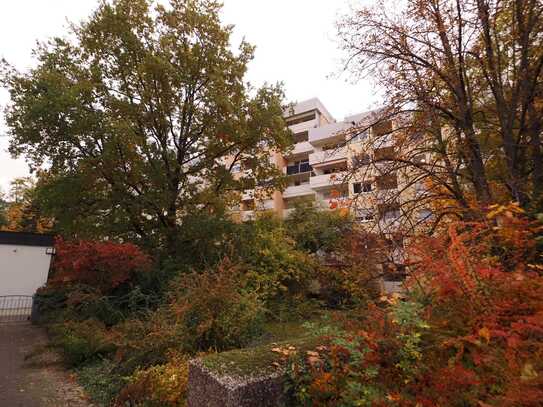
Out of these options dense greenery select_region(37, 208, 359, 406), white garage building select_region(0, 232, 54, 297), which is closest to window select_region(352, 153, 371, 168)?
dense greenery select_region(37, 208, 359, 406)

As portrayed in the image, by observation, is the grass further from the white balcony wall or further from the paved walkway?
the white balcony wall

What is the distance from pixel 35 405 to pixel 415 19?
397 inches

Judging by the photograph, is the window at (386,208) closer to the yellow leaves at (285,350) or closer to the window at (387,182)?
the window at (387,182)

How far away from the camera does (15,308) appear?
1422cm

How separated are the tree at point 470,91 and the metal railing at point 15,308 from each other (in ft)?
52.5

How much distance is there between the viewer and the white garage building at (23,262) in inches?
628

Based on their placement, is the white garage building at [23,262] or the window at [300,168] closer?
the white garage building at [23,262]

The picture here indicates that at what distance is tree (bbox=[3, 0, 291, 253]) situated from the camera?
944 centimetres

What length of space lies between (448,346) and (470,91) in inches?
210

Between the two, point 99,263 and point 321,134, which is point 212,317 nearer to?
point 99,263

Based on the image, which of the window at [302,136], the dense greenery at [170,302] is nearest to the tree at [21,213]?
the dense greenery at [170,302]

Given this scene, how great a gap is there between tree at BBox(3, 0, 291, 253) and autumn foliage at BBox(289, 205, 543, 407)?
8.66 metres

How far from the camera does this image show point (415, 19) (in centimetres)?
597

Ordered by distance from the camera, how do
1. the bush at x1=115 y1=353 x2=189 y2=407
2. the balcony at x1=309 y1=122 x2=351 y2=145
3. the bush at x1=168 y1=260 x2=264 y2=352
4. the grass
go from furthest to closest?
the balcony at x1=309 y1=122 x2=351 y2=145, the bush at x1=168 y1=260 x2=264 y2=352, the bush at x1=115 y1=353 x2=189 y2=407, the grass
